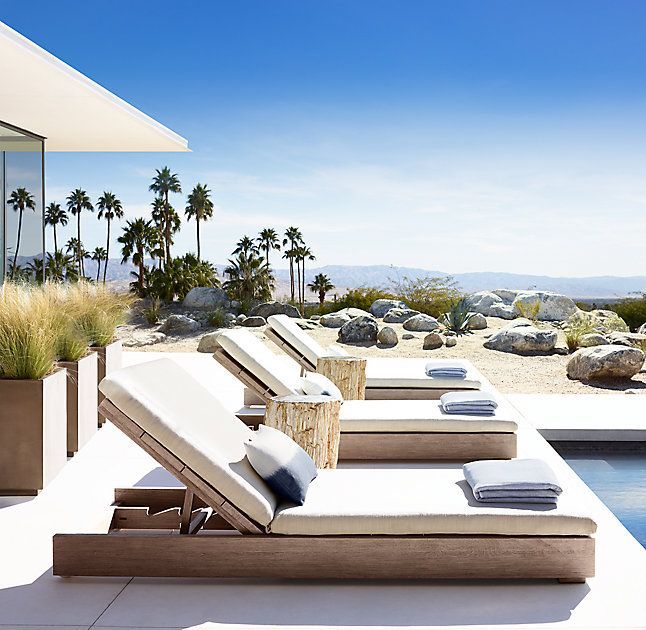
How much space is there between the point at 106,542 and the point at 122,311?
368 centimetres

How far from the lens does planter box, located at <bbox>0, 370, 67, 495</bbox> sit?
4.50 metres

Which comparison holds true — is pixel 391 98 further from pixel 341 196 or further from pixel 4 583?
pixel 4 583

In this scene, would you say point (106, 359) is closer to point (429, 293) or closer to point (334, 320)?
point (334, 320)

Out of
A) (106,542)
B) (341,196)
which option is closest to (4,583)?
(106,542)

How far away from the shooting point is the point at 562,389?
10211 millimetres

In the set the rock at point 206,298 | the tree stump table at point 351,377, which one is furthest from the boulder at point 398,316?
the tree stump table at point 351,377

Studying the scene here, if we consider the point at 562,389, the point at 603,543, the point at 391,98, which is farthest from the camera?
the point at 391,98

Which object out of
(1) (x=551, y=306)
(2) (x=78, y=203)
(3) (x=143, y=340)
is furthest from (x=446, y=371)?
(2) (x=78, y=203)

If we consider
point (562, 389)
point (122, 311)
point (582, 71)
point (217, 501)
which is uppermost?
point (582, 71)

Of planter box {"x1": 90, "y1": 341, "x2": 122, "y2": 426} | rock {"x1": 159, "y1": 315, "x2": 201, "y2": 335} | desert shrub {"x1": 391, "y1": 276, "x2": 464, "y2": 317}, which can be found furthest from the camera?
desert shrub {"x1": 391, "y1": 276, "x2": 464, "y2": 317}

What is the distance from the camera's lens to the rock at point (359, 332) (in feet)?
49.9

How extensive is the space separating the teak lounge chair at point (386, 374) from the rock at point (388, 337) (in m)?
7.22

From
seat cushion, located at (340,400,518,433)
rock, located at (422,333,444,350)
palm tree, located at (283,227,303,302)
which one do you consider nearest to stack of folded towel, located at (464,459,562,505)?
seat cushion, located at (340,400,518,433)

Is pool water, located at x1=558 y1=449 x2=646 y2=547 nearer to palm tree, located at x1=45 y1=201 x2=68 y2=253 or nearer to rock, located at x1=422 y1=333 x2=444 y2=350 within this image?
rock, located at x1=422 y1=333 x2=444 y2=350
